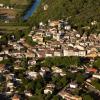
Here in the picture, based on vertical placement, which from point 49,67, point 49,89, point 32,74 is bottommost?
point 49,89

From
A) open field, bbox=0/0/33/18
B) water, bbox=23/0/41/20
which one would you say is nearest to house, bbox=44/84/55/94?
water, bbox=23/0/41/20

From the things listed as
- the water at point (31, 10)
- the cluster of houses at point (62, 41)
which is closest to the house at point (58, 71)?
the cluster of houses at point (62, 41)

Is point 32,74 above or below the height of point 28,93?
above

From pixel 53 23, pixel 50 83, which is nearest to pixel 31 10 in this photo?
pixel 53 23

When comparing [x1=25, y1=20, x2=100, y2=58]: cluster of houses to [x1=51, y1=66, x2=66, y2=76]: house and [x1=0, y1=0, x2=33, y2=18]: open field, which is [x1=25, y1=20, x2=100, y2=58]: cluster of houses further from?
[x1=0, y1=0, x2=33, y2=18]: open field

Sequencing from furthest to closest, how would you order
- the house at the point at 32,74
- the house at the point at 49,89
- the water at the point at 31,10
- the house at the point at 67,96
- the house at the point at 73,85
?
the water at the point at 31,10, the house at the point at 32,74, the house at the point at 73,85, the house at the point at 49,89, the house at the point at 67,96

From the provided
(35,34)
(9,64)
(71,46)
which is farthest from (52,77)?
(35,34)

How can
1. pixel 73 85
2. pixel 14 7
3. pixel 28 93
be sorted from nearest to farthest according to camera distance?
pixel 28 93 < pixel 73 85 < pixel 14 7

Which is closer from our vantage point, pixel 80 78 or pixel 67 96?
pixel 67 96

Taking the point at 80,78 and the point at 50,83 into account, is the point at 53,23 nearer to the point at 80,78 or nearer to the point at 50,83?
the point at 80,78

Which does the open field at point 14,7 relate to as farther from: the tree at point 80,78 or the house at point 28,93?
the house at point 28,93
